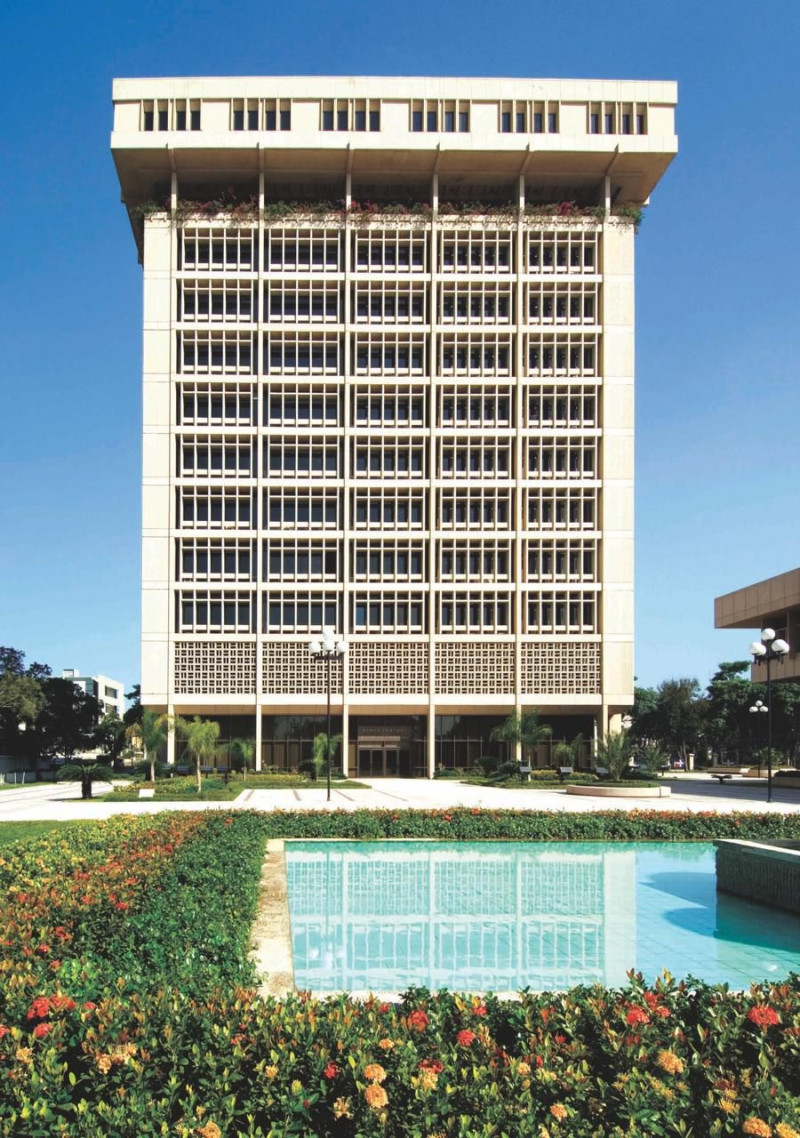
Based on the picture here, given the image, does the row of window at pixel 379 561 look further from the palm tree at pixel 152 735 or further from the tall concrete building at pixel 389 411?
the palm tree at pixel 152 735

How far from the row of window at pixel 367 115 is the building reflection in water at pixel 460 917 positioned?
45.0m

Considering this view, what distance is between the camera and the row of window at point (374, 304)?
176 ft

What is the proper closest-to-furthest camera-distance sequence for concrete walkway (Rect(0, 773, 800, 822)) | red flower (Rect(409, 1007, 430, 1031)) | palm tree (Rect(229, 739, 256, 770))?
red flower (Rect(409, 1007, 430, 1031))
concrete walkway (Rect(0, 773, 800, 822))
palm tree (Rect(229, 739, 256, 770))

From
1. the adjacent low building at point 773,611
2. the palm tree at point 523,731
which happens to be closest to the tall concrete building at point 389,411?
the palm tree at point 523,731

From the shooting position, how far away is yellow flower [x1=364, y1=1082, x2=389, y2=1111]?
4.71 meters

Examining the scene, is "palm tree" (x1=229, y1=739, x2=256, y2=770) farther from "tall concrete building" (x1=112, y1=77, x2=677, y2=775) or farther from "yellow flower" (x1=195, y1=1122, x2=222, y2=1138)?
"yellow flower" (x1=195, y1=1122, x2=222, y2=1138)

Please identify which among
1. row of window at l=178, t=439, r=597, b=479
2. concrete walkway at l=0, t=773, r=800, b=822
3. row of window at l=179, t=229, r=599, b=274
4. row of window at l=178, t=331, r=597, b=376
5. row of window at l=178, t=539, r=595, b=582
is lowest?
concrete walkway at l=0, t=773, r=800, b=822

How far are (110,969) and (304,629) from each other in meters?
45.7

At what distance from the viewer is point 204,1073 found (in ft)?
17.3

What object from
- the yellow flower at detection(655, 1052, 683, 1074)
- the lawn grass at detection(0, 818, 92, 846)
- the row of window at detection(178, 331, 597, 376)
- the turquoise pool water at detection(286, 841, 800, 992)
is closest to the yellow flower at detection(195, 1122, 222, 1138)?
the yellow flower at detection(655, 1052, 683, 1074)

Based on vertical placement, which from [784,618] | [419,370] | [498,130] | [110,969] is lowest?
[110,969]

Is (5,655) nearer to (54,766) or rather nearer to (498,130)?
(54,766)

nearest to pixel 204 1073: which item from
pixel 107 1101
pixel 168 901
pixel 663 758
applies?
pixel 107 1101

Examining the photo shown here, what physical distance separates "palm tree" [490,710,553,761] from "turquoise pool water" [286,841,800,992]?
29711mm
